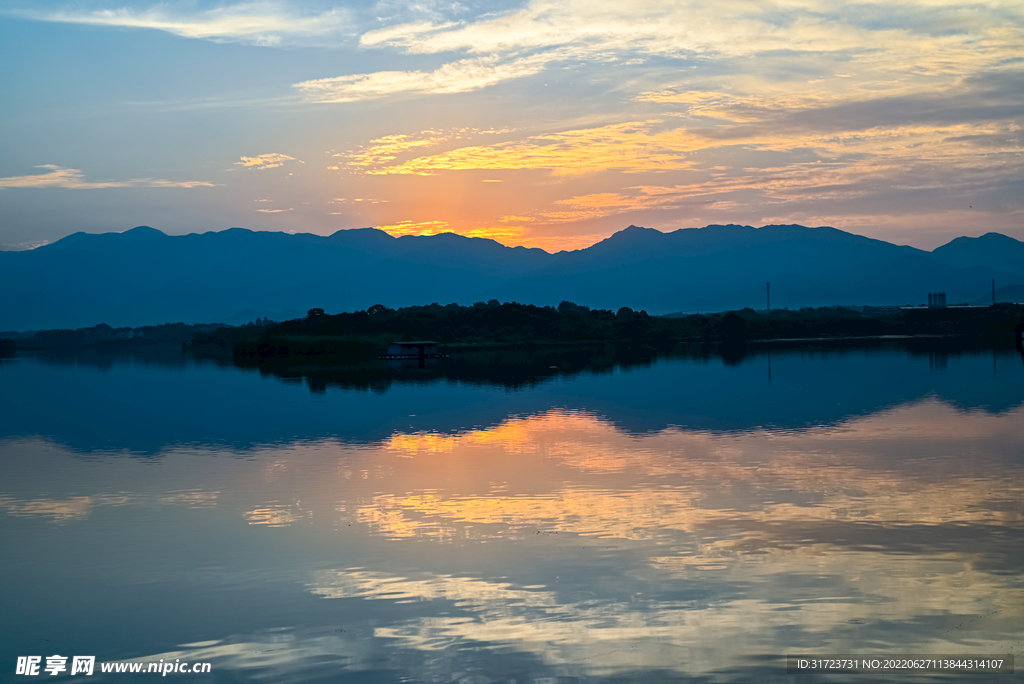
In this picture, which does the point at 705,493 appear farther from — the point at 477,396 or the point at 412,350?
the point at 412,350

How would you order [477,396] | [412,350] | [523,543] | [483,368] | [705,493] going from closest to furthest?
[523,543] → [705,493] → [477,396] → [483,368] → [412,350]

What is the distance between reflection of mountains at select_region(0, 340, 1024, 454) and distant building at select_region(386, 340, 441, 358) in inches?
573

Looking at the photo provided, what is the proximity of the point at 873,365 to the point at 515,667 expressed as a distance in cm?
8373

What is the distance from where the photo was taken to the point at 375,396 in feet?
222

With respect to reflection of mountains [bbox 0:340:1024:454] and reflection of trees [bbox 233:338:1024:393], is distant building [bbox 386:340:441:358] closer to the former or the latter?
reflection of trees [bbox 233:338:1024:393]

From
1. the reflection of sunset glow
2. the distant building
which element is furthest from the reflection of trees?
the reflection of sunset glow

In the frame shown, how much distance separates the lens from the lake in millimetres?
14711

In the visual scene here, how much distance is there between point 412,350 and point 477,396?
65.7 metres

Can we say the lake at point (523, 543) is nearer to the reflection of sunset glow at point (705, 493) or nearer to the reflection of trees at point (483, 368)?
the reflection of sunset glow at point (705, 493)

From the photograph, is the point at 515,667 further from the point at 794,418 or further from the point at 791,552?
the point at 794,418

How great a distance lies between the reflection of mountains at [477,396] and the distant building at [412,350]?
14.6 m

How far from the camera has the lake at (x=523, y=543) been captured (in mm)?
14711

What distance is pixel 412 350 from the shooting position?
130625 mm

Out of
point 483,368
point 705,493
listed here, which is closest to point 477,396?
point 483,368
